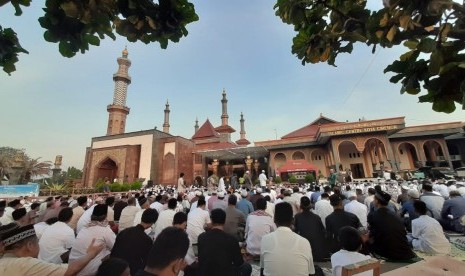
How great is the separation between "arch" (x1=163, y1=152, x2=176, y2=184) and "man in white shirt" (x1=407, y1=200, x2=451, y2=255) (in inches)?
903

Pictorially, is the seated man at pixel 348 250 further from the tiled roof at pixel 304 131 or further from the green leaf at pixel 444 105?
the tiled roof at pixel 304 131

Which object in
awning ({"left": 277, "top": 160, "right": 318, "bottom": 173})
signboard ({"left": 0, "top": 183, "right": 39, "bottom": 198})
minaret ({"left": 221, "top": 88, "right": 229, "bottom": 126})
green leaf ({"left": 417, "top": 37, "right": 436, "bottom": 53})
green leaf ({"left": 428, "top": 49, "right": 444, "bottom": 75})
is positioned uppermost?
minaret ({"left": 221, "top": 88, "right": 229, "bottom": 126})

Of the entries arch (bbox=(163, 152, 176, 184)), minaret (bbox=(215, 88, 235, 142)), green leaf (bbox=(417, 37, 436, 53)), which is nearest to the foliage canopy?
green leaf (bbox=(417, 37, 436, 53))

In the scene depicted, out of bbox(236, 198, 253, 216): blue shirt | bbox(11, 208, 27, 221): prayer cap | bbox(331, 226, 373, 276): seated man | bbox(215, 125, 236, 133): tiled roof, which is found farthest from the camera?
bbox(215, 125, 236, 133): tiled roof

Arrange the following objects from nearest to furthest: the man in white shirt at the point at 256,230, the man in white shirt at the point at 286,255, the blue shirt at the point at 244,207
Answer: the man in white shirt at the point at 286,255, the man in white shirt at the point at 256,230, the blue shirt at the point at 244,207

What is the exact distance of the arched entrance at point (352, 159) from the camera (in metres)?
23.4

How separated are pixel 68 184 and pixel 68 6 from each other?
2275cm

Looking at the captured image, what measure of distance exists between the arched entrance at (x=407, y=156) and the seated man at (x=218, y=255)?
2647cm

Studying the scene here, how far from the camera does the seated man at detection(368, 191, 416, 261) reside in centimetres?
359

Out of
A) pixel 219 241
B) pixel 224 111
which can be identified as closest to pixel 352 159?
pixel 224 111

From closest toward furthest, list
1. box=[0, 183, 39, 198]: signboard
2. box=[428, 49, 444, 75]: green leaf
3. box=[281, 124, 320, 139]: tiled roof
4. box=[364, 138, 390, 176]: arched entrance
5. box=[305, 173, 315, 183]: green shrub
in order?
box=[428, 49, 444, 75]: green leaf, box=[0, 183, 39, 198]: signboard, box=[305, 173, 315, 183]: green shrub, box=[364, 138, 390, 176]: arched entrance, box=[281, 124, 320, 139]: tiled roof

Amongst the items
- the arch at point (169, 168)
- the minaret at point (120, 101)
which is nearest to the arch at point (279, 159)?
the arch at point (169, 168)

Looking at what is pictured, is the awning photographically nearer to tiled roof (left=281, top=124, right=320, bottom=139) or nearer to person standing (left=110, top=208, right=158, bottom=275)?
tiled roof (left=281, top=124, right=320, bottom=139)

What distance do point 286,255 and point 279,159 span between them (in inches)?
911
